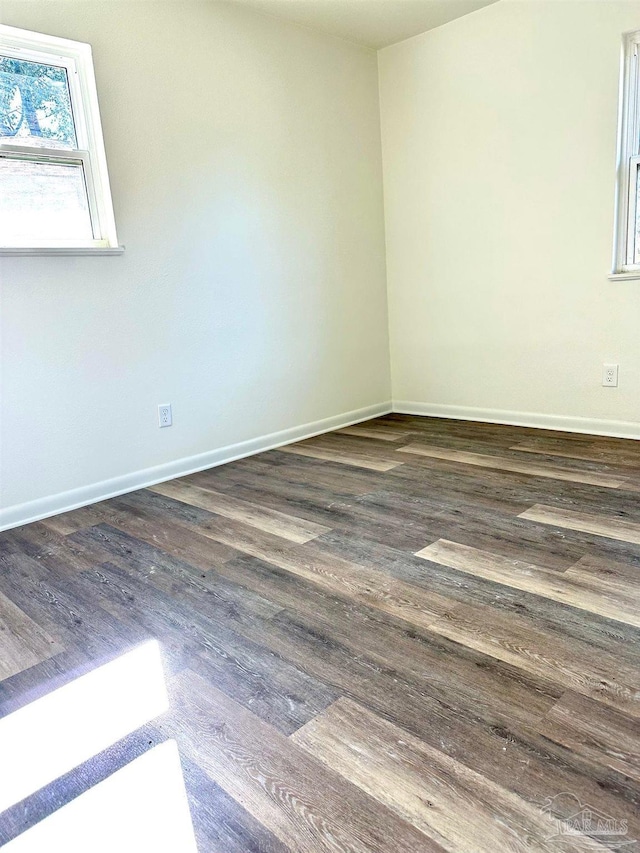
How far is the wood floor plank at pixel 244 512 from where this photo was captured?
2.41 metres

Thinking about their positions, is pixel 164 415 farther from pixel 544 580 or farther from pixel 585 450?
pixel 585 450

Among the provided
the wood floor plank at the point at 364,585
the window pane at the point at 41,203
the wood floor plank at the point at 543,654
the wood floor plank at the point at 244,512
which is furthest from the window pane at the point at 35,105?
the wood floor plank at the point at 543,654

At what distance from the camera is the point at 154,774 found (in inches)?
48.4

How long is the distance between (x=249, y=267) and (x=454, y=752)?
2.79 metres

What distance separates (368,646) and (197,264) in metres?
2.27

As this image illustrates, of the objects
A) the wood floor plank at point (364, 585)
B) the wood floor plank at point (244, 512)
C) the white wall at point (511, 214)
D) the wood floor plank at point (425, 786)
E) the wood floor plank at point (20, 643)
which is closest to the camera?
the wood floor plank at point (425, 786)

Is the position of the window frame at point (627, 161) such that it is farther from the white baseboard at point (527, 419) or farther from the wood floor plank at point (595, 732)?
the wood floor plank at point (595, 732)

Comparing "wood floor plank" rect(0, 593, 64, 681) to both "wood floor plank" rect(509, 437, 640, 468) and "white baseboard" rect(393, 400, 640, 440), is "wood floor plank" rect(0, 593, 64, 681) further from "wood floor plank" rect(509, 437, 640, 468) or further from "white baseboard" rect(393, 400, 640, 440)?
"white baseboard" rect(393, 400, 640, 440)

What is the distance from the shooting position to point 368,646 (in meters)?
1.62

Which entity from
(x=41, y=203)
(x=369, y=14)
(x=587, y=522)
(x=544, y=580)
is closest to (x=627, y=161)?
(x=369, y=14)

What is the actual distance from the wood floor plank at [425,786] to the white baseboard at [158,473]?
1879mm

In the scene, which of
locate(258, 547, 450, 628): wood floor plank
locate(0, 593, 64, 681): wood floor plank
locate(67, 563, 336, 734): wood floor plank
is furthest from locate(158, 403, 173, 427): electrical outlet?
locate(0, 593, 64, 681): wood floor plank

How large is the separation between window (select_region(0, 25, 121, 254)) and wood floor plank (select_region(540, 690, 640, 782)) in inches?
99.6

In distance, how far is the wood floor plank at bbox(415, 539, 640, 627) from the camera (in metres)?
1.73
